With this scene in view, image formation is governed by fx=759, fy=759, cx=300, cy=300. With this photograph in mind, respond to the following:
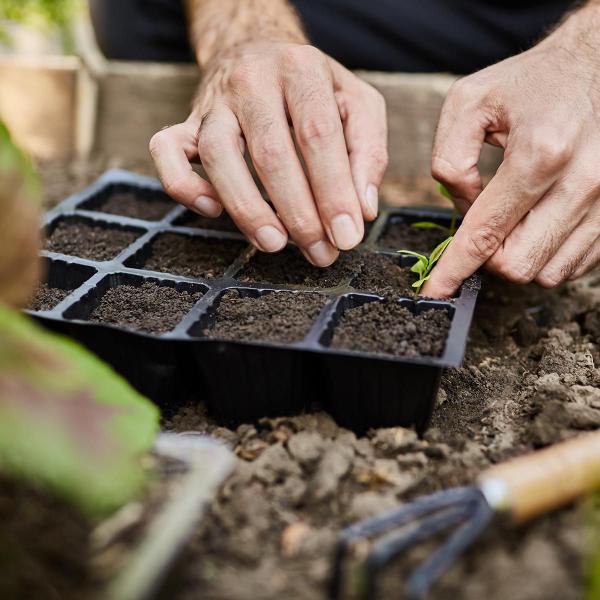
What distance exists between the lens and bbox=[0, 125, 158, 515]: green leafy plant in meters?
0.81

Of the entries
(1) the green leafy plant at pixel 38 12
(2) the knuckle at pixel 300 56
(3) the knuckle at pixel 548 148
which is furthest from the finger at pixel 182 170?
(1) the green leafy plant at pixel 38 12

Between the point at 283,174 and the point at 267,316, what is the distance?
0.85ft

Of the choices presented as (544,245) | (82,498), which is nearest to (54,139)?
(544,245)

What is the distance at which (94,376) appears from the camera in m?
0.91

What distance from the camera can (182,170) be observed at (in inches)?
58.4

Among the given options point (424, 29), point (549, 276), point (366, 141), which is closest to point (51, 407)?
point (366, 141)

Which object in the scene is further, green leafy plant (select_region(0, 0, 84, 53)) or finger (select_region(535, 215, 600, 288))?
green leafy plant (select_region(0, 0, 84, 53))

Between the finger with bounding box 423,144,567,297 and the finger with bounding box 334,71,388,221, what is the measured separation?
0.56ft

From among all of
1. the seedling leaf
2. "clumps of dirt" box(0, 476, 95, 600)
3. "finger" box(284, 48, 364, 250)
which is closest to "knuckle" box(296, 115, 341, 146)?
"finger" box(284, 48, 364, 250)

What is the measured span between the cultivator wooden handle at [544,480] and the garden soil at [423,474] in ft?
0.14

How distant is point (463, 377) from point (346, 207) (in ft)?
1.39

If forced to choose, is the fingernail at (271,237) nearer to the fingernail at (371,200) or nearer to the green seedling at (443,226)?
the fingernail at (371,200)

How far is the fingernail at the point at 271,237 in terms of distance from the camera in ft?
4.64

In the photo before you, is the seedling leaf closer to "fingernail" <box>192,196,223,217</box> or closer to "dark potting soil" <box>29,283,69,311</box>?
"dark potting soil" <box>29,283,69,311</box>
